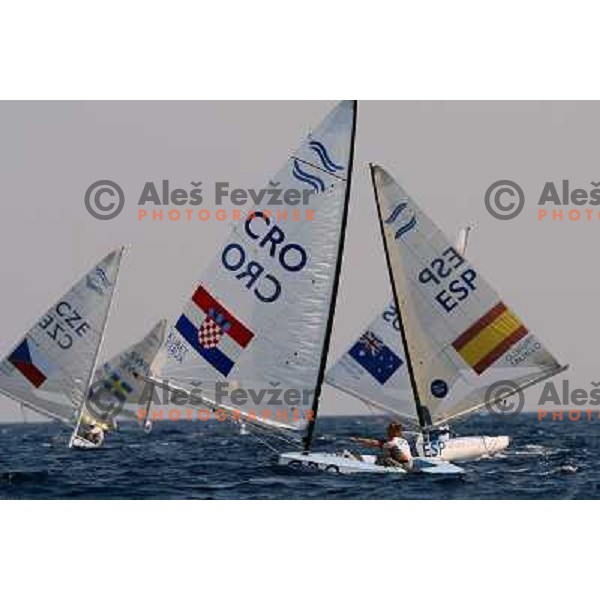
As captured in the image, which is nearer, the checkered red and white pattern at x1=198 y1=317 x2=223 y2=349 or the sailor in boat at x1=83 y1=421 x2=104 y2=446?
the checkered red and white pattern at x1=198 y1=317 x2=223 y2=349

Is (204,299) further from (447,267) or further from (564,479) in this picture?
(564,479)

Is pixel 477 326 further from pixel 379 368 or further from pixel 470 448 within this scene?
pixel 470 448

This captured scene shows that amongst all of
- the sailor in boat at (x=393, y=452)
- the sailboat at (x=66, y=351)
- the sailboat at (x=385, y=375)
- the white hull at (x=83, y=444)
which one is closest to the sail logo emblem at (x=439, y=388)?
the sailor in boat at (x=393, y=452)

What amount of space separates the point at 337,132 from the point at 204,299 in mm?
4872

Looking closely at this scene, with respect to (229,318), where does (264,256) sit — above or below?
above

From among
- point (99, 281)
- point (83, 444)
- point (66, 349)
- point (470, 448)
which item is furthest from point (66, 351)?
point (470, 448)

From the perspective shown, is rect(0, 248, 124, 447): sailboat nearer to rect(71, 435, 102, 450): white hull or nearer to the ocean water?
the ocean water

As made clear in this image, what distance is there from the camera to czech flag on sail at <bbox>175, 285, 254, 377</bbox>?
1091 inches

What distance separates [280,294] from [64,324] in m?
15.1

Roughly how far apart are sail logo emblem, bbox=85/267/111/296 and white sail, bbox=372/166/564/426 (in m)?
13.2

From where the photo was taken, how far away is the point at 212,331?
27859mm

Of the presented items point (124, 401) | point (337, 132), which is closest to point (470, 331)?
point (337, 132)


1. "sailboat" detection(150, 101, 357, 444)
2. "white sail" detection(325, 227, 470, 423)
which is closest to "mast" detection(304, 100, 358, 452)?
"sailboat" detection(150, 101, 357, 444)

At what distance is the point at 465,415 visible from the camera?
3066 centimetres
